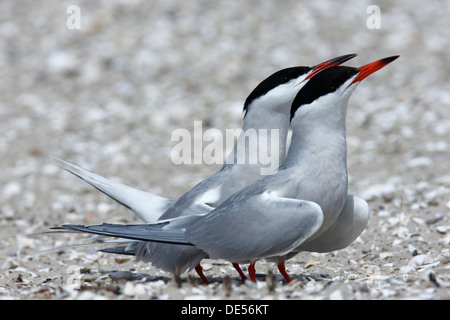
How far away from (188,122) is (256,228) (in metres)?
4.31

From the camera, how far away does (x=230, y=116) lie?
757 cm

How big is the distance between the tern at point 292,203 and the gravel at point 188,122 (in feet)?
0.70

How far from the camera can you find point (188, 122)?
25.1ft

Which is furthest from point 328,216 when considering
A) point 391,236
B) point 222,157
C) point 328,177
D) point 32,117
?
point 32,117

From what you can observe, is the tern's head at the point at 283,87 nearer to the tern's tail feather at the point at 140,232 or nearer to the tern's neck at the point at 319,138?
the tern's neck at the point at 319,138

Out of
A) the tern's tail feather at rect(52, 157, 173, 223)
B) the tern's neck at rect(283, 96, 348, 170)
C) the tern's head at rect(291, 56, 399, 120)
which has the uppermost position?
the tern's head at rect(291, 56, 399, 120)

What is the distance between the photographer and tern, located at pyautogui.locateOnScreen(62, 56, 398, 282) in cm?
340

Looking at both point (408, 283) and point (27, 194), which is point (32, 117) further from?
point (408, 283)

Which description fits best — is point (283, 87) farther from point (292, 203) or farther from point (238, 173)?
point (292, 203)

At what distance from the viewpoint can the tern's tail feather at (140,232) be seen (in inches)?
137

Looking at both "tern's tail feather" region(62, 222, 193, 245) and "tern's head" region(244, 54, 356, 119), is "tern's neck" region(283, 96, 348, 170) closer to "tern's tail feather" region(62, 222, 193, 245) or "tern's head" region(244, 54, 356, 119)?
"tern's head" region(244, 54, 356, 119)

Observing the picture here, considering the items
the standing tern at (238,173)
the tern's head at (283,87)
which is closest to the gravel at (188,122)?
the standing tern at (238,173)

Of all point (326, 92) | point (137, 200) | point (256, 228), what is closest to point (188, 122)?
point (137, 200)

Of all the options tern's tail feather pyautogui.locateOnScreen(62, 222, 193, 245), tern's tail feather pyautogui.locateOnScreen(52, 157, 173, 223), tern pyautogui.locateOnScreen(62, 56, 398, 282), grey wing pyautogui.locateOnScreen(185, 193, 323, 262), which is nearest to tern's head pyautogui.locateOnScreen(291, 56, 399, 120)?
tern pyautogui.locateOnScreen(62, 56, 398, 282)
